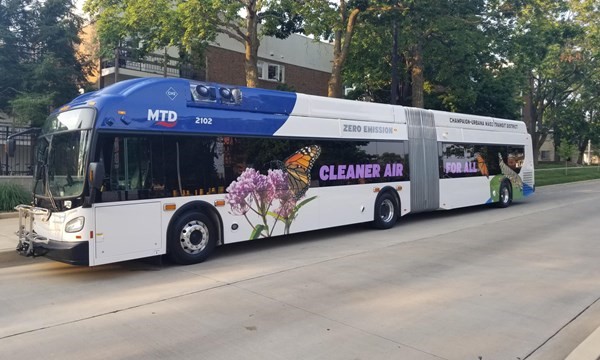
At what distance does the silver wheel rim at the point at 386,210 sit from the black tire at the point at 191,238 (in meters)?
5.21

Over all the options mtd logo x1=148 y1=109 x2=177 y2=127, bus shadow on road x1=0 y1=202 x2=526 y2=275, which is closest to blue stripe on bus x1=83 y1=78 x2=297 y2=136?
mtd logo x1=148 y1=109 x2=177 y2=127

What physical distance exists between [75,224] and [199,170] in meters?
2.23

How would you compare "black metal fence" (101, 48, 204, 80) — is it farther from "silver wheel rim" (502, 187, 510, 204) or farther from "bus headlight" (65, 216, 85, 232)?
"bus headlight" (65, 216, 85, 232)

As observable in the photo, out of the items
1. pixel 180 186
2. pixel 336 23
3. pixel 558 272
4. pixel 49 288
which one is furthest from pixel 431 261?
pixel 336 23

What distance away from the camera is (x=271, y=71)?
29.2m

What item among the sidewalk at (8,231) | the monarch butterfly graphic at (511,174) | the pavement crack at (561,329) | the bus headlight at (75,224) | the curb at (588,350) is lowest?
the pavement crack at (561,329)

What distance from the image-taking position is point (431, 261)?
852 centimetres

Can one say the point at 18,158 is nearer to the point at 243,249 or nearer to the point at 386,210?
the point at 243,249

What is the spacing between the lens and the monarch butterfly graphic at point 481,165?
1595 centimetres

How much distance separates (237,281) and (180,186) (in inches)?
80.7

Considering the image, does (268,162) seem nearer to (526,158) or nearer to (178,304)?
(178,304)

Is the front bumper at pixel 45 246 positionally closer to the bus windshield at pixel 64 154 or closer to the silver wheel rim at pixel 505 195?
the bus windshield at pixel 64 154

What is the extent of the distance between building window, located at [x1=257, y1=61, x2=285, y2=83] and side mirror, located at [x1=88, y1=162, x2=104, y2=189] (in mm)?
21837

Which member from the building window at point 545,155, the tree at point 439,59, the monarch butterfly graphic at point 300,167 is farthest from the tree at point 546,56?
the building window at point 545,155
